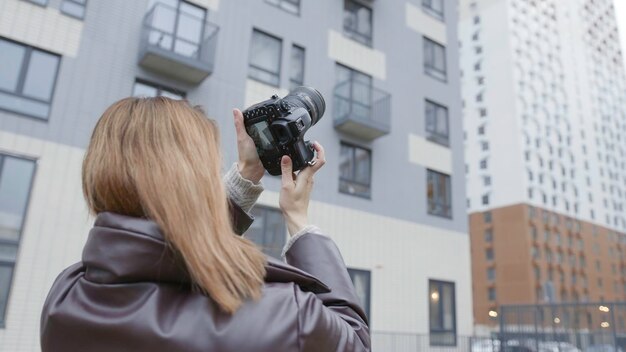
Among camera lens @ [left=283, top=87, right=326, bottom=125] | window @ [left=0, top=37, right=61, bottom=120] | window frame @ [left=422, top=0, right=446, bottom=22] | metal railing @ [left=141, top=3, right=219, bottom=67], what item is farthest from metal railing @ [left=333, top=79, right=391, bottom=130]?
camera lens @ [left=283, top=87, right=326, bottom=125]

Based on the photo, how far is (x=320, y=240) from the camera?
126 centimetres

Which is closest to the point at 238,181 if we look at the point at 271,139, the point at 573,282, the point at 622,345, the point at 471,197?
the point at 271,139

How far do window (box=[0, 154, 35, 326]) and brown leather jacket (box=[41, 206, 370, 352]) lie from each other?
1006 cm

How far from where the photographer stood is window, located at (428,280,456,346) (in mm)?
14961

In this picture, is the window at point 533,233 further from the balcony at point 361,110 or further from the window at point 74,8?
the window at point 74,8

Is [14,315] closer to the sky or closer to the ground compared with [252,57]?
closer to the ground

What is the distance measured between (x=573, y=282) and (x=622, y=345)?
46232mm

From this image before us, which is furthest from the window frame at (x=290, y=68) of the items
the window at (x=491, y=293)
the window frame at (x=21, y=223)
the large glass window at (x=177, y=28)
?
the window at (x=491, y=293)

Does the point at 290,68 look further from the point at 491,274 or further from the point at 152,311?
the point at 491,274

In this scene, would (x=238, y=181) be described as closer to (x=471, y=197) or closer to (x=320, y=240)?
(x=320, y=240)

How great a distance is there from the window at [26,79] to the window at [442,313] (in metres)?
11.8

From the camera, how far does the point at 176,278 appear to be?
3.30 feet

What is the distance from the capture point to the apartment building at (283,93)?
9930 mm

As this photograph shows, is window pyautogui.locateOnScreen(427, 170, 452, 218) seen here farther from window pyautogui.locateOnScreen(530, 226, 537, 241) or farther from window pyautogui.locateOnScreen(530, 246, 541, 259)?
window pyautogui.locateOnScreen(530, 226, 537, 241)
